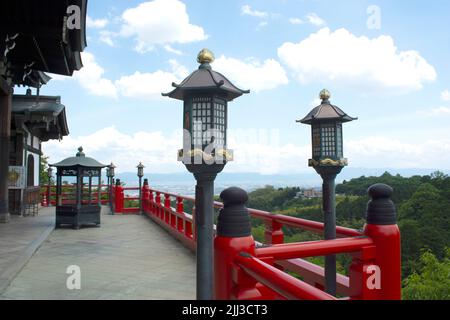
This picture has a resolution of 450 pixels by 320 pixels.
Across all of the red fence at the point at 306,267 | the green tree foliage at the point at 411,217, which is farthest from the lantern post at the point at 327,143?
the green tree foliage at the point at 411,217

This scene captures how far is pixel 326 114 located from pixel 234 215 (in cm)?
270

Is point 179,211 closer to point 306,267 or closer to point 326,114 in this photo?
point 306,267

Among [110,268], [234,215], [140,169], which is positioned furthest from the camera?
[140,169]

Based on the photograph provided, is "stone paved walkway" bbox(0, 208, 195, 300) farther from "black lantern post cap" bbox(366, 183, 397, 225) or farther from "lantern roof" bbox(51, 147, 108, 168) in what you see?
"black lantern post cap" bbox(366, 183, 397, 225)

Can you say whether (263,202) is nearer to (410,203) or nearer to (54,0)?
(410,203)

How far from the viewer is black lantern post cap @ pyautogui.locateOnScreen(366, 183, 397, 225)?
97.0 inches

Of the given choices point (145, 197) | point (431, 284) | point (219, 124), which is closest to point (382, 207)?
point (219, 124)

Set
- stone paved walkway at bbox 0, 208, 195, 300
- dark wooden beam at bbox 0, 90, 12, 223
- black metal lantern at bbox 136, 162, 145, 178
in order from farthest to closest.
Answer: black metal lantern at bbox 136, 162, 145, 178 → dark wooden beam at bbox 0, 90, 12, 223 → stone paved walkway at bbox 0, 208, 195, 300

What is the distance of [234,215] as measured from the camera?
6.36 feet

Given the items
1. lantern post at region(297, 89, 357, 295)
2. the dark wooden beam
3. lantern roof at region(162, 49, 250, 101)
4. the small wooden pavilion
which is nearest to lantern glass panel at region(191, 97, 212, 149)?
lantern roof at region(162, 49, 250, 101)
